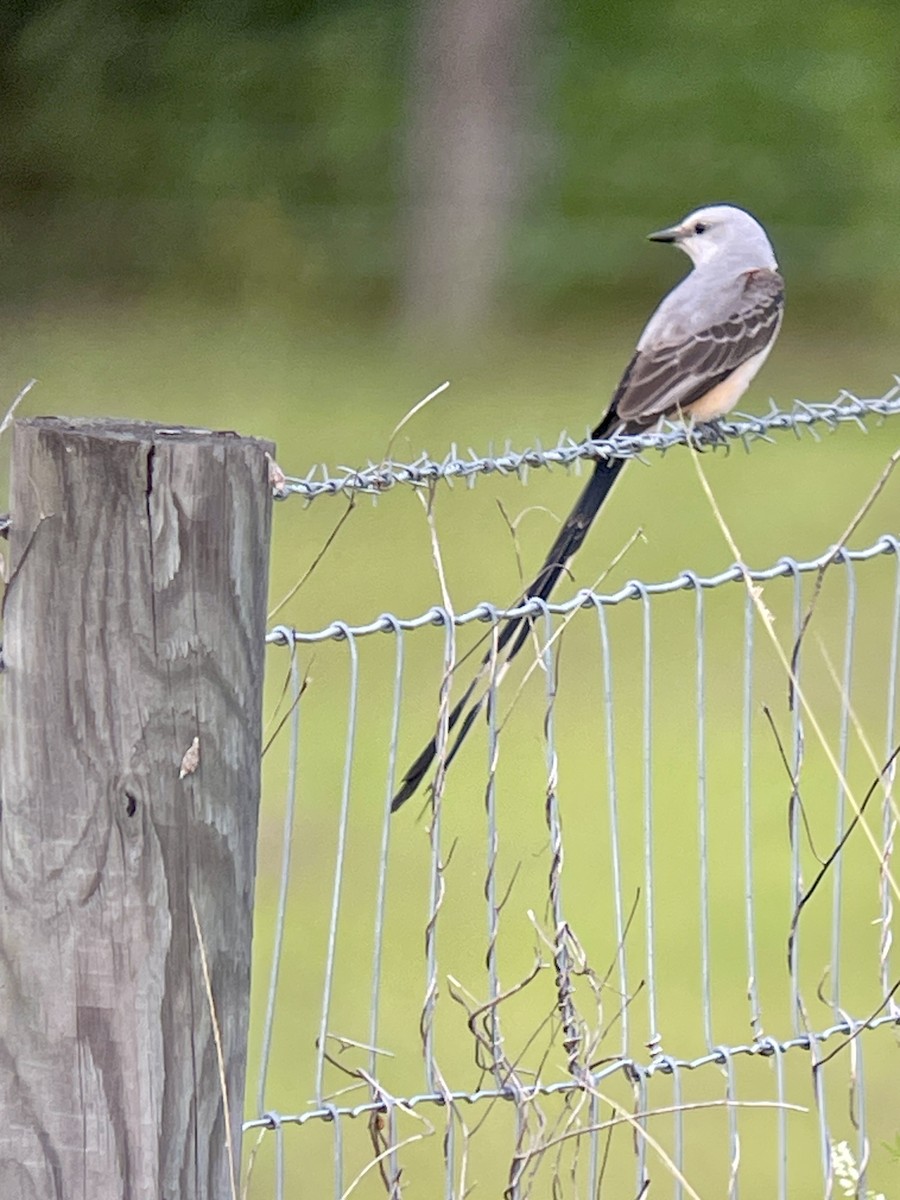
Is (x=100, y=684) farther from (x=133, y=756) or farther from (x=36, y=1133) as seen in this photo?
(x=36, y=1133)

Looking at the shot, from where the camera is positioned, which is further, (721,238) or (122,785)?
(721,238)

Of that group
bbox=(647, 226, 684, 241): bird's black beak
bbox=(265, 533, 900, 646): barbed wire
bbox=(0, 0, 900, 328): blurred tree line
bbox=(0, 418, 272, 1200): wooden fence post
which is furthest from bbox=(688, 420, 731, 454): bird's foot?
bbox=(0, 0, 900, 328): blurred tree line

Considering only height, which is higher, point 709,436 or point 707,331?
point 707,331

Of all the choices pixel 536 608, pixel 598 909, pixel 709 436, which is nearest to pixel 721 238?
pixel 709 436

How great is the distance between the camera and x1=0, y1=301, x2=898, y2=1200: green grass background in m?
4.56

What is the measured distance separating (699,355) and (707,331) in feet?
0.34

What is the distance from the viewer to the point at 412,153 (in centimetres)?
1500

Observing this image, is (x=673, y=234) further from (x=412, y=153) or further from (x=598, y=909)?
(x=412, y=153)

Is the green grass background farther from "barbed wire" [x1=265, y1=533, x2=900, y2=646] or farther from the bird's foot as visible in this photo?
the bird's foot

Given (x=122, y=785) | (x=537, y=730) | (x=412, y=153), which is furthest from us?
(x=412, y=153)

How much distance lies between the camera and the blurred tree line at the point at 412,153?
51.2ft

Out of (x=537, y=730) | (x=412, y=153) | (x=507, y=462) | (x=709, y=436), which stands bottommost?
(x=507, y=462)

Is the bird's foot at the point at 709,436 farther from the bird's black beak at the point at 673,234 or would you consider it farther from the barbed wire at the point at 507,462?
the bird's black beak at the point at 673,234

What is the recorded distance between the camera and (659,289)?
1580 cm
